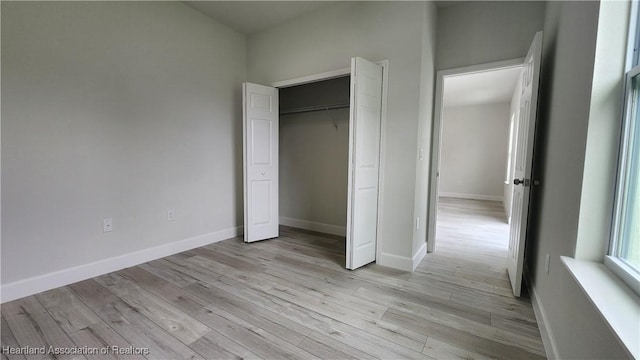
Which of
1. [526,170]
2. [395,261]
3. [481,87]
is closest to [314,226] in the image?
[395,261]

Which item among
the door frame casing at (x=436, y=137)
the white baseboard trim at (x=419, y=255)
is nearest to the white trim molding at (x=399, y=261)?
the white baseboard trim at (x=419, y=255)

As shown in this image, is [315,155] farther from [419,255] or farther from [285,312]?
[285,312]

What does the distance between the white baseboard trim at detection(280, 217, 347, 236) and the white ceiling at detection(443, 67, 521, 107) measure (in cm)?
307

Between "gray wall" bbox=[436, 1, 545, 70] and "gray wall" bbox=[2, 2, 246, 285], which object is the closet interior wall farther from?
"gray wall" bbox=[436, 1, 545, 70]

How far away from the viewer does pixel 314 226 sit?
4129 millimetres

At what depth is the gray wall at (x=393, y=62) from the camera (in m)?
2.54

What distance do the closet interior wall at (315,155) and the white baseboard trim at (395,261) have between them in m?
1.14

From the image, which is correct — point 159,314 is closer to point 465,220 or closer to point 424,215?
point 424,215

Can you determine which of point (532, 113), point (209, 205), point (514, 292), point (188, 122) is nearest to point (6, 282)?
point (209, 205)

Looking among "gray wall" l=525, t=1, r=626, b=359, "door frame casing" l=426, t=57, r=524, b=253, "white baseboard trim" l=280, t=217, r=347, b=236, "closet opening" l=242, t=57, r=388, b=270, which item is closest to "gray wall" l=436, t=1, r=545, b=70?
"door frame casing" l=426, t=57, r=524, b=253

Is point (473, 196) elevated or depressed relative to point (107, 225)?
depressed

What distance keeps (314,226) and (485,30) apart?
3266 mm

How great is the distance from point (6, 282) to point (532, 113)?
432cm

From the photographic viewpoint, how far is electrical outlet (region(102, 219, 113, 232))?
2514mm
